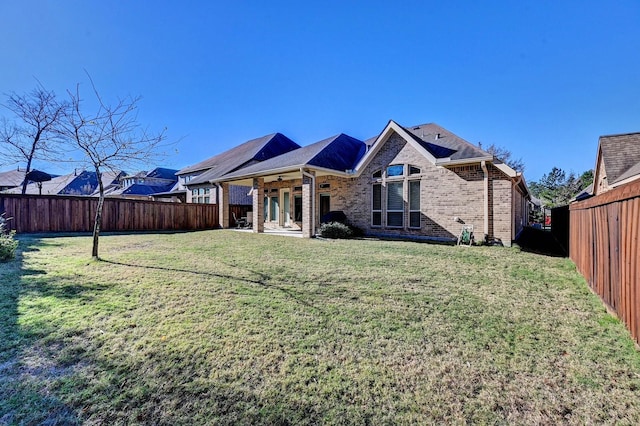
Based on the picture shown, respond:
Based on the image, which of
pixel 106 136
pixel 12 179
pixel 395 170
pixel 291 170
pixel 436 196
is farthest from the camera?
pixel 12 179

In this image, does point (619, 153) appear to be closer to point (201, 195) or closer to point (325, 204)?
point (325, 204)

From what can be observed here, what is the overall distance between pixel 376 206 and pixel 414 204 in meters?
1.88

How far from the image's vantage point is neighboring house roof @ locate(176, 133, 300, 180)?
75.7 feet

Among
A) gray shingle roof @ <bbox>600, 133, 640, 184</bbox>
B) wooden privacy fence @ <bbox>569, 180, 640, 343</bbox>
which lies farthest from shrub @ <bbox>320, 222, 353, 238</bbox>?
gray shingle roof @ <bbox>600, 133, 640, 184</bbox>

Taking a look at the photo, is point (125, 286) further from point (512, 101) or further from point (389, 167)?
point (512, 101)

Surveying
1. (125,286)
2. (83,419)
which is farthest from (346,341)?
(125,286)

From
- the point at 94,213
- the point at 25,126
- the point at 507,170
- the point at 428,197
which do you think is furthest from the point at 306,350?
the point at 94,213

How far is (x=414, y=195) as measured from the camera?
1280cm

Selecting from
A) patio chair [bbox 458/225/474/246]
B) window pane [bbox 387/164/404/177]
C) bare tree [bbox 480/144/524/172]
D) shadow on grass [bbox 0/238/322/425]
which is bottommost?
shadow on grass [bbox 0/238/322/425]

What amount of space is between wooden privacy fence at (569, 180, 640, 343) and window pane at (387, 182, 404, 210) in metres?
7.67

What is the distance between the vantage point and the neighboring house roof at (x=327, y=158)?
13508 mm

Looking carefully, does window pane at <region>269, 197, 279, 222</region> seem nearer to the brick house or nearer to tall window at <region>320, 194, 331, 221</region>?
the brick house

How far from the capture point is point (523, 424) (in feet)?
7.24

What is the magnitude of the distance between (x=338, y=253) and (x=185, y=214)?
13.7 metres
